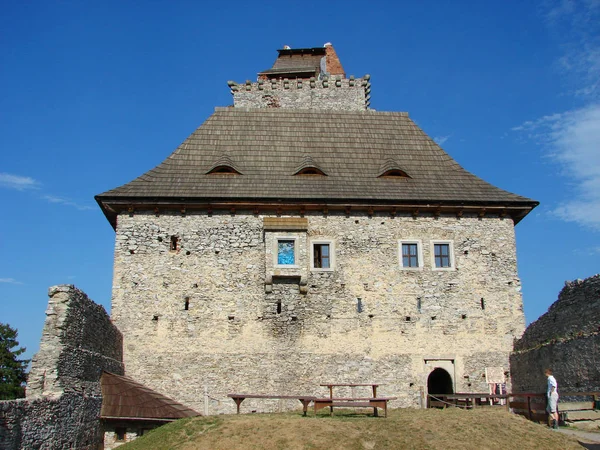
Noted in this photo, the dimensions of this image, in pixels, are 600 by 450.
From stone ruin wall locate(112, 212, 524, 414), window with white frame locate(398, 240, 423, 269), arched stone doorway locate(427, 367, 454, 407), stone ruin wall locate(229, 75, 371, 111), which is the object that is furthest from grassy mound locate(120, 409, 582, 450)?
stone ruin wall locate(229, 75, 371, 111)

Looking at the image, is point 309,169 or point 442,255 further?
point 309,169

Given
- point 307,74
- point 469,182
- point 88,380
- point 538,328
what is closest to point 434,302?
point 538,328

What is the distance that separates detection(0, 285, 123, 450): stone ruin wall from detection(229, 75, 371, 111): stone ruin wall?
47.7ft

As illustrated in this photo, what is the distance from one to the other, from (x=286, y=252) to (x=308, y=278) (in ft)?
3.62

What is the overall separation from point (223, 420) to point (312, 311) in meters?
6.09

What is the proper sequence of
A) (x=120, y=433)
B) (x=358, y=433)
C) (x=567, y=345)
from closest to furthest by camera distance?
(x=358, y=433), (x=567, y=345), (x=120, y=433)

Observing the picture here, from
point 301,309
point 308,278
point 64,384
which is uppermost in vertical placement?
point 308,278

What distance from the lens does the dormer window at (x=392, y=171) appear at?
21.6 m

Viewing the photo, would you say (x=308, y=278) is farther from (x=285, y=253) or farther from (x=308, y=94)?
(x=308, y=94)

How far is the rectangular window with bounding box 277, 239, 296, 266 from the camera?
19.7 m

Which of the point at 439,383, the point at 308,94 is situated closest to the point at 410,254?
the point at 439,383

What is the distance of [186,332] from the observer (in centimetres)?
1898

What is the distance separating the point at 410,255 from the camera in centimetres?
2036

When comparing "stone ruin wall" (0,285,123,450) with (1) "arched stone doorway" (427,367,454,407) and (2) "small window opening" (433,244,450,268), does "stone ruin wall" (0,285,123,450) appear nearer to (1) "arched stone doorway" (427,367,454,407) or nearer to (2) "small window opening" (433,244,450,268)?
(1) "arched stone doorway" (427,367,454,407)
